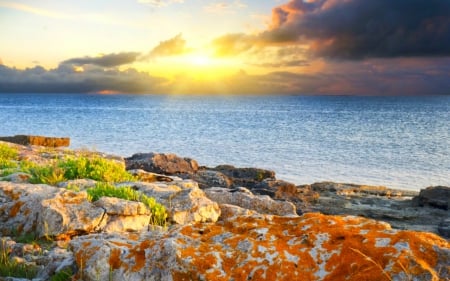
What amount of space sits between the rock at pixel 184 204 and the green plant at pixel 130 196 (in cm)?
19

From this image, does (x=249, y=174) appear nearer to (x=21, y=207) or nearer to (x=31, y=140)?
(x=31, y=140)

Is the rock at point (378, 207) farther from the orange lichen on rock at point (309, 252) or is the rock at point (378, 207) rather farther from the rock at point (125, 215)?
the orange lichen on rock at point (309, 252)

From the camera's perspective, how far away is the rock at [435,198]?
23938 millimetres

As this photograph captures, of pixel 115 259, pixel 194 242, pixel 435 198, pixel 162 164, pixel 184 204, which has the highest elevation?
pixel 194 242

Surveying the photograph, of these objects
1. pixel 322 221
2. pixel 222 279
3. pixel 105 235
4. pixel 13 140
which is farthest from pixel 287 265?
pixel 13 140

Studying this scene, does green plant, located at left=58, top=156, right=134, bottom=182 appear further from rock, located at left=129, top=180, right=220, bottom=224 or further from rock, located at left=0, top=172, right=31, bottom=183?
rock, located at left=129, top=180, right=220, bottom=224

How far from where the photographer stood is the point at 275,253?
4.62 metres

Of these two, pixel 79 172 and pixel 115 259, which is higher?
pixel 115 259

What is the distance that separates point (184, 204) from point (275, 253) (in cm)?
404

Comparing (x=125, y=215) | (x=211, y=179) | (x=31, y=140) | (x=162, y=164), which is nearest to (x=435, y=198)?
(x=211, y=179)

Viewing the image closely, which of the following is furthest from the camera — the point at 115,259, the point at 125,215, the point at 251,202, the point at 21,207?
the point at 251,202

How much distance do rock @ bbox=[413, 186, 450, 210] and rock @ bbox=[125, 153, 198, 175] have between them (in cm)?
1235

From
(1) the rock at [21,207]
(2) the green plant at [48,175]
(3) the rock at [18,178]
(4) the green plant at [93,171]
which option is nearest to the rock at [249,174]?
(4) the green plant at [93,171]

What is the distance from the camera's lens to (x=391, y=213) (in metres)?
23.2
